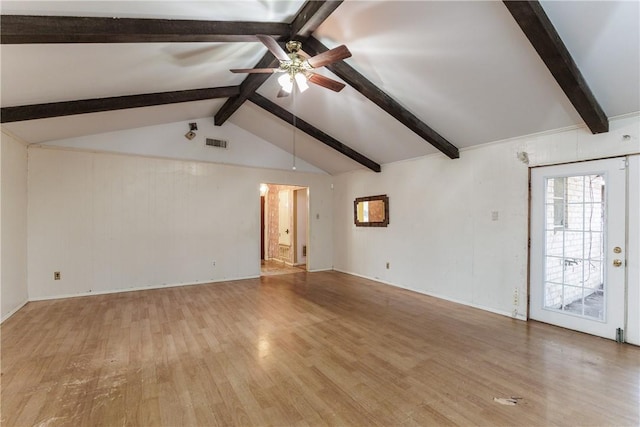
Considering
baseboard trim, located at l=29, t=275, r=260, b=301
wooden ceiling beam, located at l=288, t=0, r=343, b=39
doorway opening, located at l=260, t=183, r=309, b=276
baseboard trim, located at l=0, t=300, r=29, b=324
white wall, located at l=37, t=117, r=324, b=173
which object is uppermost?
wooden ceiling beam, located at l=288, t=0, r=343, b=39

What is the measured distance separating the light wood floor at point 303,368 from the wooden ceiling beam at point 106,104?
2595mm

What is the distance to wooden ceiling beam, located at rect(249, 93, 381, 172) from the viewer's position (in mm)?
4988

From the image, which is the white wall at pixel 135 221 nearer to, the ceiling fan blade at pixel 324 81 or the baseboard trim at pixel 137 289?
the baseboard trim at pixel 137 289

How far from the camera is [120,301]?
455 centimetres

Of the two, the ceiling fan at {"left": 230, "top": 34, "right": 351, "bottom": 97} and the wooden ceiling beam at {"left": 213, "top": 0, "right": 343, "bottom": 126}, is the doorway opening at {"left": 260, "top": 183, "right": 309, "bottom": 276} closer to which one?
the wooden ceiling beam at {"left": 213, "top": 0, "right": 343, "bottom": 126}

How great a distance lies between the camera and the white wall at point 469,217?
3578 mm

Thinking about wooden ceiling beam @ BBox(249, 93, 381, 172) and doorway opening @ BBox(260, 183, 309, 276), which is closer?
wooden ceiling beam @ BBox(249, 93, 381, 172)

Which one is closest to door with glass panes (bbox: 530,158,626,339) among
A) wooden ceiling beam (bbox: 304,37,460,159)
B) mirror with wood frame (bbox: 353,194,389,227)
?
wooden ceiling beam (bbox: 304,37,460,159)

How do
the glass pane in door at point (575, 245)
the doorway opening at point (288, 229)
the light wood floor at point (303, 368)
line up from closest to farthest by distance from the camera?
the light wood floor at point (303, 368) → the glass pane in door at point (575, 245) → the doorway opening at point (288, 229)

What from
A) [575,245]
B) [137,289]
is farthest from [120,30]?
[575,245]

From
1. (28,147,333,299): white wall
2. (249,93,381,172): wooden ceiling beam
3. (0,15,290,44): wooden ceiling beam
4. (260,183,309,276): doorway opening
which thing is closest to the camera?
(0,15,290,44): wooden ceiling beam

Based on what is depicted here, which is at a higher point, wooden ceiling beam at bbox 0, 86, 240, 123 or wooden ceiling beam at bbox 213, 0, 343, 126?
wooden ceiling beam at bbox 213, 0, 343, 126

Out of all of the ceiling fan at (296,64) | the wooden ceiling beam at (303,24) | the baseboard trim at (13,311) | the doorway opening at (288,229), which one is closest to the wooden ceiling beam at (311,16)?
the wooden ceiling beam at (303,24)

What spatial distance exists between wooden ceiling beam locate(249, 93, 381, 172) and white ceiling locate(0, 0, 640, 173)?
354 mm
